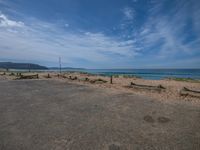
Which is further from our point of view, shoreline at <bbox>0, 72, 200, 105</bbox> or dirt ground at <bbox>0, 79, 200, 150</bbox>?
shoreline at <bbox>0, 72, 200, 105</bbox>

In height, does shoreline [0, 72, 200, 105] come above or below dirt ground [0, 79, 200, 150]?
above

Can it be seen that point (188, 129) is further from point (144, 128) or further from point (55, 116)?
point (55, 116)

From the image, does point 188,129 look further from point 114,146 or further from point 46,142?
point 46,142

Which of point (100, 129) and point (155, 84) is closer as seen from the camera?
point (100, 129)

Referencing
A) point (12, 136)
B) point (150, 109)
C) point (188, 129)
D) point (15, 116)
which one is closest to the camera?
point (12, 136)

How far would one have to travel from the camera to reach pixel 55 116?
571cm

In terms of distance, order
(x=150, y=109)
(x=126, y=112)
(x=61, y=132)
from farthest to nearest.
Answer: (x=150, y=109) < (x=126, y=112) < (x=61, y=132)

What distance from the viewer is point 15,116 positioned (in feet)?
18.4

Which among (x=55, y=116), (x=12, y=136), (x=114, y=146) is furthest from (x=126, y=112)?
(x=12, y=136)

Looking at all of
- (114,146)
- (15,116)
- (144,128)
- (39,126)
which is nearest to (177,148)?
(144,128)

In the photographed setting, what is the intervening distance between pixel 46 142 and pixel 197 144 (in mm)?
4218

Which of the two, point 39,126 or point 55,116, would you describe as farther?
point 55,116

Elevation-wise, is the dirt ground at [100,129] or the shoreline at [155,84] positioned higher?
the shoreline at [155,84]

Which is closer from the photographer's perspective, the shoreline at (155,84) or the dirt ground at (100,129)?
the dirt ground at (100,129)
